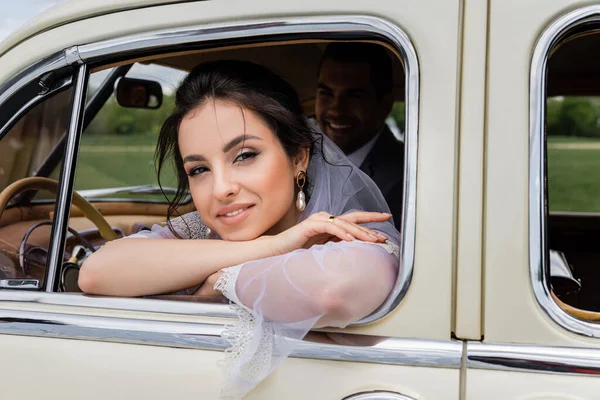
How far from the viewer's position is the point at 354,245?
4.84ft

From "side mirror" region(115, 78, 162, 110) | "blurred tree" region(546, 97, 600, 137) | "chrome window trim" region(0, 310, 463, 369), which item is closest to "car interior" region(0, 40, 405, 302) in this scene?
"side mirror" region(115, 78, 162, 110)

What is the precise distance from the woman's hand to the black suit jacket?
1061mm

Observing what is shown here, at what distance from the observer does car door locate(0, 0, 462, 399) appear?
4.48 feet

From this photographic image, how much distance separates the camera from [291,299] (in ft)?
4.56

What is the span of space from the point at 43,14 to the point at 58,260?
0.56 m

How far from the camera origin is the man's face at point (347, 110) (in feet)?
9.39

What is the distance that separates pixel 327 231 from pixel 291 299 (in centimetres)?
21

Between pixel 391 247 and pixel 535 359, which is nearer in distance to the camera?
pixel 535 359

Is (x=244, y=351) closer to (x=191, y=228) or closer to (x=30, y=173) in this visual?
(x=191, y=228)

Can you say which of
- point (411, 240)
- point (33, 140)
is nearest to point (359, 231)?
point (411, 240)

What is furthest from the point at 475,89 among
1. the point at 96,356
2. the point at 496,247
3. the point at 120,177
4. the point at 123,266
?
the point at 120,177

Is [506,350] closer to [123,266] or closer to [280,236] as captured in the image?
[280,236]

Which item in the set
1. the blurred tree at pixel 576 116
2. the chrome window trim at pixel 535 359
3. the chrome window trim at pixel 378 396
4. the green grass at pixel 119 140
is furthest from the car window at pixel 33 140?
the green grass at pixel 119 140

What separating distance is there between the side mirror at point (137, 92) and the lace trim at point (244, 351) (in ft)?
5.18
